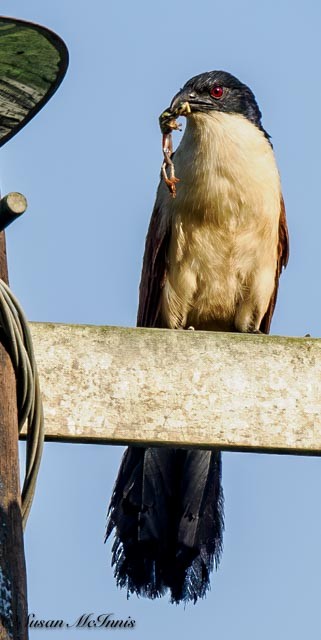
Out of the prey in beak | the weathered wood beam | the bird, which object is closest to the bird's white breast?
the bird

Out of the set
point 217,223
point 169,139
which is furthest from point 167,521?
point 169,139

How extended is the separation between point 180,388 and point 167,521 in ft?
3.19

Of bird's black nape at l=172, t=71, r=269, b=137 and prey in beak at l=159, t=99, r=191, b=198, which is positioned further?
bird's black nape at l=172, t=71, r=269, b=137

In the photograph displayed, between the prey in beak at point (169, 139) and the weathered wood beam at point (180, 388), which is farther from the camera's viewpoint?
the prey in beak at point (169, 139)

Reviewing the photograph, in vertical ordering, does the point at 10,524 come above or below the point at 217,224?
below

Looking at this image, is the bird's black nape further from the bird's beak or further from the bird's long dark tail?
the bird's long dark tail

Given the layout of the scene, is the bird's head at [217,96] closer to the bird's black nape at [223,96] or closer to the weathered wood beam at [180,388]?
the bird's black nape at [223,96]

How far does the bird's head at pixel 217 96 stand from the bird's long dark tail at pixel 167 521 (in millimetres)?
2020

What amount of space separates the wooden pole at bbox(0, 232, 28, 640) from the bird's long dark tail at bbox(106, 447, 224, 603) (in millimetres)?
1352

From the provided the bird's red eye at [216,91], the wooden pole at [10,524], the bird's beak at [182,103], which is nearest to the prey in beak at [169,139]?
the bird's beak at [182,103]

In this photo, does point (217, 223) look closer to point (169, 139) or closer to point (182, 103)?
point (169, 139)

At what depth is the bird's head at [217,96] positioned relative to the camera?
20.5ft

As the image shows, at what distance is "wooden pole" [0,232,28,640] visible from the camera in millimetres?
2582

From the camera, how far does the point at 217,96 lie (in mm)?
6398
